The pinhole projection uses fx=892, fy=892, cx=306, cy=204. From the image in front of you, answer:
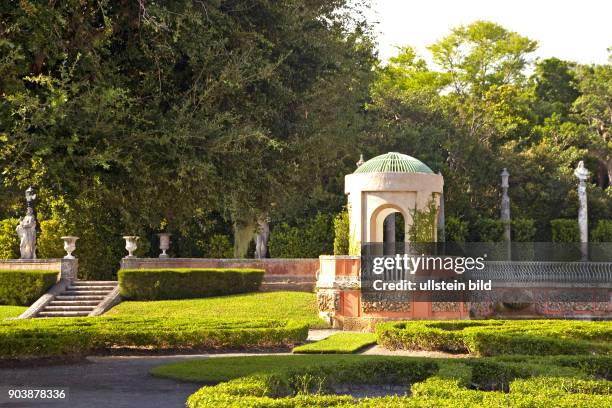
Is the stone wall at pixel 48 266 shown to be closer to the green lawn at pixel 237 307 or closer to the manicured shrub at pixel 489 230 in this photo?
the green lawn at pixel 237 307

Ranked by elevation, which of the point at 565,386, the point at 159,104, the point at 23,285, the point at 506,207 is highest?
the point at 506,207

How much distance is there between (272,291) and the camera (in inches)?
1217

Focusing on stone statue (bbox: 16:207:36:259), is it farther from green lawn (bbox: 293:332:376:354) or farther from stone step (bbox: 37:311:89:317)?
green lawn (bbox: 293:332:376:354)

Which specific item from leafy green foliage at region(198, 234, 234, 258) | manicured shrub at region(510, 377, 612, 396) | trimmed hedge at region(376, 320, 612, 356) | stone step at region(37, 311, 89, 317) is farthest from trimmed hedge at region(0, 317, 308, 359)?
leafy green foliage at region(198, 234, 234, 258)

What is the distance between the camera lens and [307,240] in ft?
131

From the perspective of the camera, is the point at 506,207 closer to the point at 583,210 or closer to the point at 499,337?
the point at 583,210

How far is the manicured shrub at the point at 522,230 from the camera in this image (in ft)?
141

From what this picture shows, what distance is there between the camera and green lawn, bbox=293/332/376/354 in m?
18.0

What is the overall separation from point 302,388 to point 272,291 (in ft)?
62.8

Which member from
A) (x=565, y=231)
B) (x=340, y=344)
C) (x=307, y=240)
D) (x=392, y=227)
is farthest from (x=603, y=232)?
(x=340, y=344)

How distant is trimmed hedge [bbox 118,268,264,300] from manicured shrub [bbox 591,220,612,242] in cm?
2244

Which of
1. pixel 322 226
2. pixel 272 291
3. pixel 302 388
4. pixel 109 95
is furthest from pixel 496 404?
pixel 322 226

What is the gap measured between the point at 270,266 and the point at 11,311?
31.1 feet

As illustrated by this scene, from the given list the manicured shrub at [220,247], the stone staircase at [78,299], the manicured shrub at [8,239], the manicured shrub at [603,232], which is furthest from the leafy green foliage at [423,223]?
the manicured shrub at [603,232]
